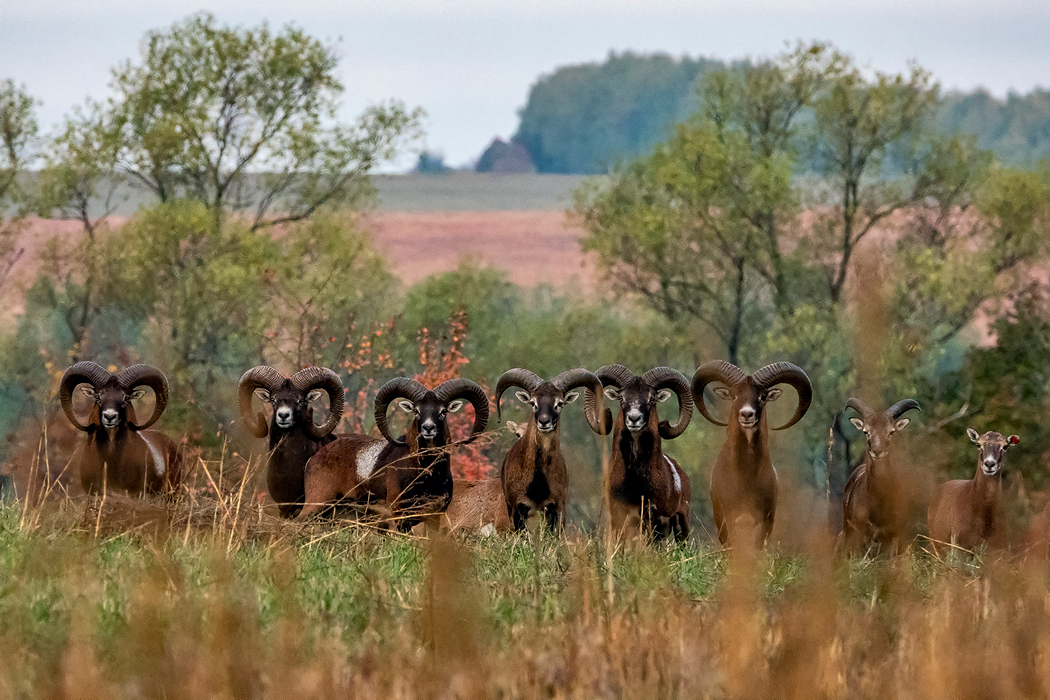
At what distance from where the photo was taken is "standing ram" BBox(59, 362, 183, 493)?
15.0 meters

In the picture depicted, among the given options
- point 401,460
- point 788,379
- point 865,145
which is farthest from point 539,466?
point 865,145

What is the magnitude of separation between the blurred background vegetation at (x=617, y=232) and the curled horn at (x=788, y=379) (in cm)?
2227

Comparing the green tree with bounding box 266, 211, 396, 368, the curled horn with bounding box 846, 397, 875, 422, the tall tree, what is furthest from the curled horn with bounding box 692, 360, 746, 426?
the tall tree

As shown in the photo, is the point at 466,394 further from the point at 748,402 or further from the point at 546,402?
the point at 748,402

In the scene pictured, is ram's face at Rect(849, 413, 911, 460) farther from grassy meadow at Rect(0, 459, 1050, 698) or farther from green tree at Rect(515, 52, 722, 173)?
green tree at Rect(515, 52, 722, 173)

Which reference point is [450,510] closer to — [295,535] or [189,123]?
[295,535]

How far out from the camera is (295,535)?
30.2 ft

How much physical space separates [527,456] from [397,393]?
166cm

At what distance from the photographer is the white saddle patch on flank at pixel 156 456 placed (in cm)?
1529

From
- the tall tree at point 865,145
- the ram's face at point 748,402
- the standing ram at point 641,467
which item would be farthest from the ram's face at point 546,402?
the tall tree at point 865,145

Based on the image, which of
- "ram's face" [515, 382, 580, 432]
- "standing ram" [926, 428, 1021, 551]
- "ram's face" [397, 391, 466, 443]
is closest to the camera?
"ram's face" [515, 382, 580, 432]

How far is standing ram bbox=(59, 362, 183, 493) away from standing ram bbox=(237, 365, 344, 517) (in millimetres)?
908

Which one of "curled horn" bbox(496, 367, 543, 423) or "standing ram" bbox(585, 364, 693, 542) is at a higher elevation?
"curled horn" bbox(496, 367, 543, 423)

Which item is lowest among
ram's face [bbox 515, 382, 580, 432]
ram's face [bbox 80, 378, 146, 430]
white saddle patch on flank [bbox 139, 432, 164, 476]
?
white saddle patch on flank [bbox 139, 432, 164, 476]
